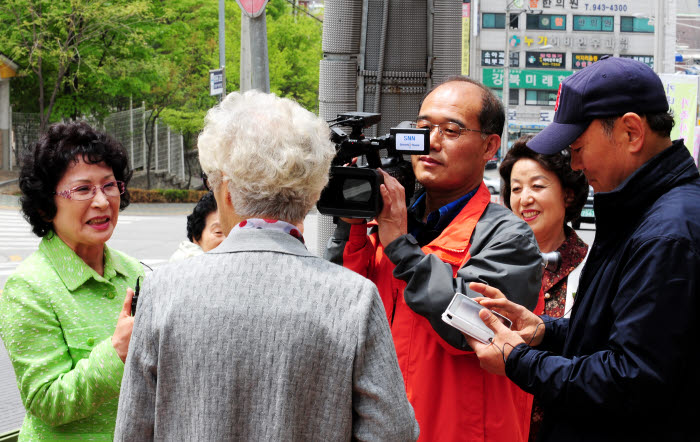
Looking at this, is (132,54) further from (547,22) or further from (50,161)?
(547,22)

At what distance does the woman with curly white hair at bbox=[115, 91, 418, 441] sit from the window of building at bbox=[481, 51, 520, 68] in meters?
60.0

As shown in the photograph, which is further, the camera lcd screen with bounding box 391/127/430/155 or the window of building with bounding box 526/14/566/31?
the window of building with bounding box 526/14/566/31

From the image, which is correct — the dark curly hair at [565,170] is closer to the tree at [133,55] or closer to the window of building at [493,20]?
the tree at [133,55]

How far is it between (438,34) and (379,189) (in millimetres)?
1697

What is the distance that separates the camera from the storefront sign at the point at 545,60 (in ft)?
198

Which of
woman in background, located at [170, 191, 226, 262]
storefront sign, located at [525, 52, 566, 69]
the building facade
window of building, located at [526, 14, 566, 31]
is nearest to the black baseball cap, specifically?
woman in background, located at [170, 191, 226, 262]

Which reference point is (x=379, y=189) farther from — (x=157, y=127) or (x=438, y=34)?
(x=157, y=127)

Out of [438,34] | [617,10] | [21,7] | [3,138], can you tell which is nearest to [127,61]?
[21,7]

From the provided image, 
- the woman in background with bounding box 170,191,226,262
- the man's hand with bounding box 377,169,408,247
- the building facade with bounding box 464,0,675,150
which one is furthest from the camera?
the building facade with bounding box 464,0,675,150

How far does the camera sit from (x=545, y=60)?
6066 cm

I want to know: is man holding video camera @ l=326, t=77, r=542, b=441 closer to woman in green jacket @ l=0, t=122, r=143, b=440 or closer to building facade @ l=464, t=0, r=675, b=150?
woman in green jacket @ l=0, t=122, r=143, b=440

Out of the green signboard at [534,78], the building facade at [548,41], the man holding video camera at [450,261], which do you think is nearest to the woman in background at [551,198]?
the man holding video camera at [450,261]

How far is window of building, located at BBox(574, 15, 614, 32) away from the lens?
6044 cm

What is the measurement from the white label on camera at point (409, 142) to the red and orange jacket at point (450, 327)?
0.30 meters
